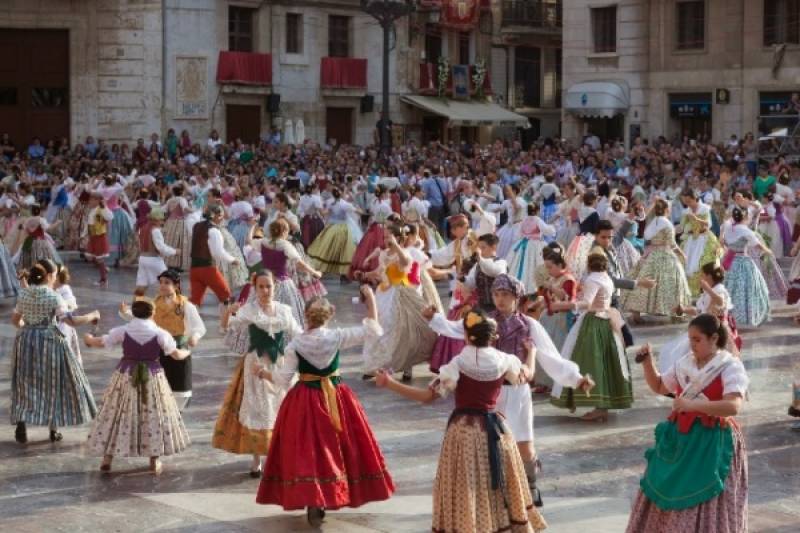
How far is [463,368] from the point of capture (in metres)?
9.09

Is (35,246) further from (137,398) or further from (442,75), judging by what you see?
(442,75)

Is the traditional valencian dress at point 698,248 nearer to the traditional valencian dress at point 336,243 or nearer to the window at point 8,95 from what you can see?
the traditional valencian dress at point 336,243

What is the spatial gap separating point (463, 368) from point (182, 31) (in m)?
32.3

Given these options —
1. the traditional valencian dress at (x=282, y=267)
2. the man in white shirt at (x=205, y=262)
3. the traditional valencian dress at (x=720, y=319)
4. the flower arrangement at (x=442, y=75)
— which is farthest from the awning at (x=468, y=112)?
the traditional valencian dress at (x=720, y=319)

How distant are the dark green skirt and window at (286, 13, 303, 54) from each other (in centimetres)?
3088

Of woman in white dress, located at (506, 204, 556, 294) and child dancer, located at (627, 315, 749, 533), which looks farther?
woman in white dress, located at (506, 204, 556, 294)

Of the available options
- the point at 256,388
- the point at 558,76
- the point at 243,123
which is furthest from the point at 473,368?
the point at 558,76

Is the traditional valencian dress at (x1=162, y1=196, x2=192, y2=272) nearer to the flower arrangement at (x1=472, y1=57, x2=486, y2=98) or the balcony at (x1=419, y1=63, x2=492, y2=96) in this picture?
the balcony at (x1=419, y1=63, x2=492, y2=96)

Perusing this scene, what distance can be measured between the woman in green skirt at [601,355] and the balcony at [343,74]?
31084mm

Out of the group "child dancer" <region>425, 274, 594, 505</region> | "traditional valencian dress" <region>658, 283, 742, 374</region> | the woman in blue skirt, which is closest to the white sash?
"traditional valencian dress" <region>658, 283, 742, 374</region>

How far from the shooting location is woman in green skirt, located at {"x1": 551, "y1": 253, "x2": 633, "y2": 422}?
13422 millimetres

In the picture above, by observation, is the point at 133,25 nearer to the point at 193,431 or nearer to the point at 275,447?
the point at 193,431

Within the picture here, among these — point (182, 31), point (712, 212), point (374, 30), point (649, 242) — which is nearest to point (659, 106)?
point (374, 30)

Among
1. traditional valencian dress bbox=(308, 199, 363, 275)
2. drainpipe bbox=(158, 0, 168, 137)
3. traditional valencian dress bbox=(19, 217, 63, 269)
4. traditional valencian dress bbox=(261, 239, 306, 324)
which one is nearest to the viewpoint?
traditional valencian dress bbox=(261, 239, 306, 324)
